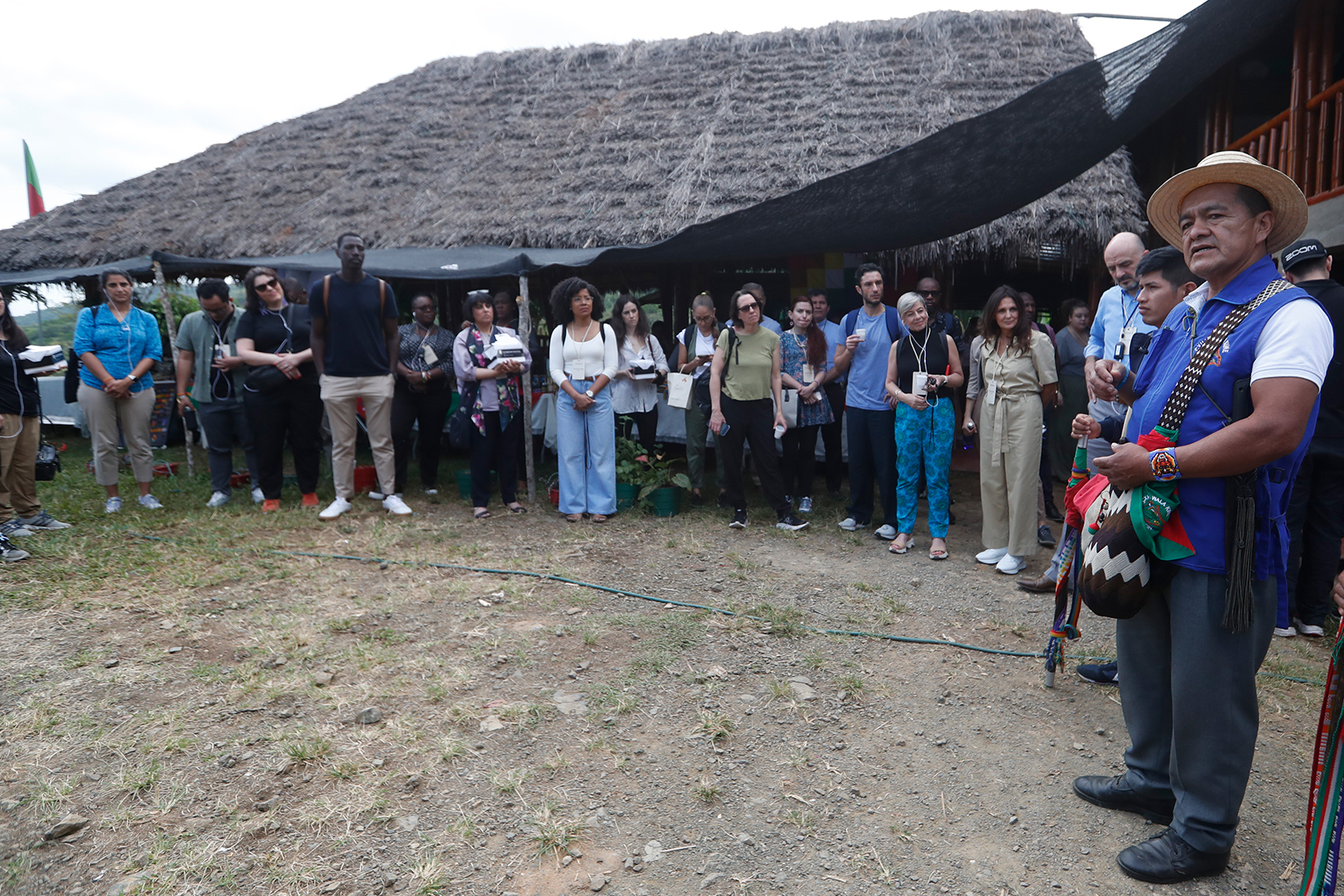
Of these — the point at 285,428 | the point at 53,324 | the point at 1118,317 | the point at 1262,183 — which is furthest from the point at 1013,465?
the point at 53,324

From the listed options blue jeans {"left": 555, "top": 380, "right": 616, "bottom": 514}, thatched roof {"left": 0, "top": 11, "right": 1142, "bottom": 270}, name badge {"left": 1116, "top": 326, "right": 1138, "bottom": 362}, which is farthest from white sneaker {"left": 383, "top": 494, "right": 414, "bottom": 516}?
name badge {"left": 1116, "top": 326, "right": 1138, "bottom": 362}

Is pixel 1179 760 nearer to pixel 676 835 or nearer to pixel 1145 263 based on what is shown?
pixel 676 835

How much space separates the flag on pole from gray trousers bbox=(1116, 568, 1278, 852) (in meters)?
17.7

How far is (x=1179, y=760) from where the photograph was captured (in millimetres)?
1925

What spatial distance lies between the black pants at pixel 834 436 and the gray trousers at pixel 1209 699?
3.89 meters

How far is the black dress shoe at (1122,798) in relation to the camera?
7.15 ft

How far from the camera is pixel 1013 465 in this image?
4160 mm

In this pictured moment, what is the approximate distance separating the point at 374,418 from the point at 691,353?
2388 mm

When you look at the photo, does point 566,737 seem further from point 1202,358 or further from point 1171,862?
point 1202,358

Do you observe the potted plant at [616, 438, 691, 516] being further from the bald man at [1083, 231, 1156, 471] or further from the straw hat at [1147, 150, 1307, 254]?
the straw hat at [1147, 150, 1307, 254]

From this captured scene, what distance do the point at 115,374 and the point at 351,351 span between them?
1662 mm

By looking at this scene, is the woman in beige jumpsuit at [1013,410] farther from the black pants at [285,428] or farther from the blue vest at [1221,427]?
the black pants at [285,428]

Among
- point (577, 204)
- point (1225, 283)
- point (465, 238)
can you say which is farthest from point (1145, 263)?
point (465, 238)

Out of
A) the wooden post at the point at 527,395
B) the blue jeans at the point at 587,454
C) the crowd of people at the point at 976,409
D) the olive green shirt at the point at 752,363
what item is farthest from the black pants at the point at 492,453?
the olive green shirt at the point at 752,363
